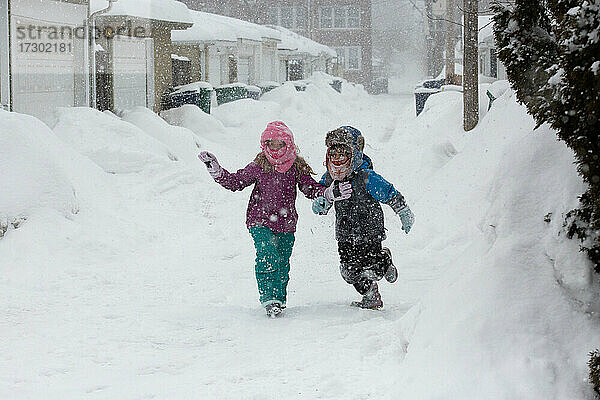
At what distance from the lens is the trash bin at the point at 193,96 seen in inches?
810

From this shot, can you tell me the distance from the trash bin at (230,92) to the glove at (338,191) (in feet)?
67.0

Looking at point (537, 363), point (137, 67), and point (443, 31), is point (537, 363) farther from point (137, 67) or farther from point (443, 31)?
point (443, 31)

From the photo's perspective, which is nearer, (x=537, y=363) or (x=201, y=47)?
(x=537, y=363)

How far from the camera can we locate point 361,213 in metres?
6.11

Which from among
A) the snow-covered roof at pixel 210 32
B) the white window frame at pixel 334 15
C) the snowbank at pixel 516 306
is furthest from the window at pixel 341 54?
the snowbank at pixel 516 306

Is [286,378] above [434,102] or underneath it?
underneath

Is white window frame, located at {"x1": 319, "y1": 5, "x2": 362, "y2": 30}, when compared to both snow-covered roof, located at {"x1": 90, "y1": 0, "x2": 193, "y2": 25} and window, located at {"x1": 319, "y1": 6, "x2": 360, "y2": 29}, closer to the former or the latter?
window, located at {"x1": 319, "y1": 6, "x2": 360, "y2": 29}

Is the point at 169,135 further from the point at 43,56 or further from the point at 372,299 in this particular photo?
the point at 372,299

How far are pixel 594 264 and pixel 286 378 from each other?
1.80 m

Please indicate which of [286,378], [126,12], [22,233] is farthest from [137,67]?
[286,378]

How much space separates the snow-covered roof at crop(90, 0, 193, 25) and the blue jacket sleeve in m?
11.9

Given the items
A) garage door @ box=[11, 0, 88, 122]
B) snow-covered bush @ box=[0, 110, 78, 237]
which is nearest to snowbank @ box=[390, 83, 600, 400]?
snow-covered bush @ box=[0, 110, 78, 237]

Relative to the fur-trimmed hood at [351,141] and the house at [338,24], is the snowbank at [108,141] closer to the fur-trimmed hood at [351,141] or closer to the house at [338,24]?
the fur-trimmed hood at [351,141]

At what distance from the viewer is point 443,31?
35062 millimetres
